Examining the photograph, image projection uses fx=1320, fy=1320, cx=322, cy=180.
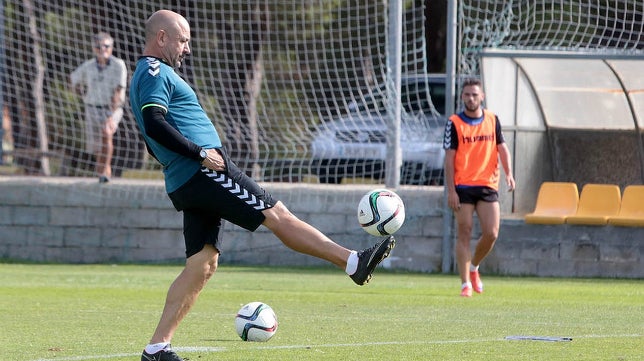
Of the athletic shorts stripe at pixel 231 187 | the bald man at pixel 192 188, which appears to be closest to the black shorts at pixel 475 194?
the bald man at pixel 192 188

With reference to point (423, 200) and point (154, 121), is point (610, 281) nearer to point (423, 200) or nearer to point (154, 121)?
point (423, 200)

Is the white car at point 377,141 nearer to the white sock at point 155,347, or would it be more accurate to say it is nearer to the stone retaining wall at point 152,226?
the stone retaining wall at point 152,226

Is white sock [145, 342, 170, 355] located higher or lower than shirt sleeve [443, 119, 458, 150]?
lower

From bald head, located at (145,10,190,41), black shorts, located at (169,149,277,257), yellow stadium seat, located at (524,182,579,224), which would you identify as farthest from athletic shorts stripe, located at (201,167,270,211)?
yellow stadium seat, located at (524,182,579,224)

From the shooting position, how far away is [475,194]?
1304 centimetres

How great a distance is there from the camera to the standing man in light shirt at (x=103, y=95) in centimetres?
1766

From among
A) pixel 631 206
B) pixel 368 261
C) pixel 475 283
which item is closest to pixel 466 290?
pixel 475 283

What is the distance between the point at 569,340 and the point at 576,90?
9.29 metres

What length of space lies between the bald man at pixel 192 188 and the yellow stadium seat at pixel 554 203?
8880 mm

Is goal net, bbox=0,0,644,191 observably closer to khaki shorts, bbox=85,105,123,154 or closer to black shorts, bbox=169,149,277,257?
khaki shorts, bbox=85,105,123,154

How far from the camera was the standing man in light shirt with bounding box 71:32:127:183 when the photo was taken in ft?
57.9

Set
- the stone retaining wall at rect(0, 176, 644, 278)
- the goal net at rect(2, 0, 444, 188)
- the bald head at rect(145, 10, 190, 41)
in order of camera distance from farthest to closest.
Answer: the goal net at rect(2, 0, 444, 188), the stone retaining wall at rect(0, 176, 644, 278), the bald head at rect(145, 10, 190, 41)

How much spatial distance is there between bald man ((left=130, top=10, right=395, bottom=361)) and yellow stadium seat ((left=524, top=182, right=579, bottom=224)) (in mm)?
8880

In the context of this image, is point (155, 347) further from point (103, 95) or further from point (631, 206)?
point (103, 95)
